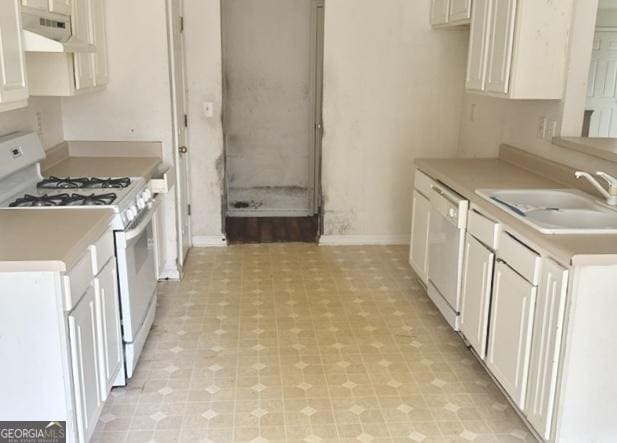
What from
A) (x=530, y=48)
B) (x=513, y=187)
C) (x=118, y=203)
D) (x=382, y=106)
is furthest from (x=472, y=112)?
(x=118, y=203)

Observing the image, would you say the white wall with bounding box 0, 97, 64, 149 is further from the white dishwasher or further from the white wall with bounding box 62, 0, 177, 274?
the white dishwasher

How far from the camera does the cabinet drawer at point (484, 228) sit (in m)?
2.70

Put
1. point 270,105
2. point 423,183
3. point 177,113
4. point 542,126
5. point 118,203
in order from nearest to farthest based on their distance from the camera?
point 118,203, point 542,126, point 423,183, point 177,113, point 270,105

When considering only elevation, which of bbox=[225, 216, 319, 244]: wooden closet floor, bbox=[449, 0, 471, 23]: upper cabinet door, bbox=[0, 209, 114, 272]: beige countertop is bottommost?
bbox=[225, 216, 319, 244]: wooden closet floor

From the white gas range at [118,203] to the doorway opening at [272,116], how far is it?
222cm

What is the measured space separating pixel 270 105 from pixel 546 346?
13.7 feet

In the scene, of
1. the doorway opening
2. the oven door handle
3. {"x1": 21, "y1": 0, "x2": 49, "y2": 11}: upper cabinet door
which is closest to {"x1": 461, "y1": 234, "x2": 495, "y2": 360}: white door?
the oven door handle

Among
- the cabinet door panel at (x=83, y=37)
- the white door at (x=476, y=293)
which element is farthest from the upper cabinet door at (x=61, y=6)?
the white door at (x=476, y=293)

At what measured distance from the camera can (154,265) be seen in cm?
354

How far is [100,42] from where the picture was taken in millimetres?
3652

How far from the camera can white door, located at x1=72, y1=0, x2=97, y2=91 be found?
3.12m

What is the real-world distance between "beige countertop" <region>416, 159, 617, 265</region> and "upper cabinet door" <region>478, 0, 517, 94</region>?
49 cm

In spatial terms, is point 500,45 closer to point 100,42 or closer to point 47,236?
point 100,42

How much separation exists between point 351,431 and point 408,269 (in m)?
2.16
